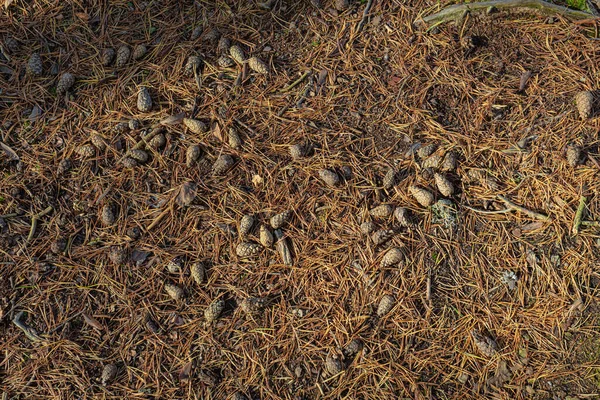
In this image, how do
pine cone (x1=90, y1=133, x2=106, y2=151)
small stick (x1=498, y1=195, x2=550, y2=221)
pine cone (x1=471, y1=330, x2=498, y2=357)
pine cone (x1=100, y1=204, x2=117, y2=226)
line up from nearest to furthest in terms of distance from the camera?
pine cone (x1=471, y1=330, x2=498, y2=357)
small stick (x1=498, y1=195, x2=550, y2=221)
pine cone (x1=100, y1=204, x2=117, y2=226)
pine cone (x1=90, y1=133, x2=106, y2=151)

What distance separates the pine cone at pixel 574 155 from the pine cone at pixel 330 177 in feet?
3.48

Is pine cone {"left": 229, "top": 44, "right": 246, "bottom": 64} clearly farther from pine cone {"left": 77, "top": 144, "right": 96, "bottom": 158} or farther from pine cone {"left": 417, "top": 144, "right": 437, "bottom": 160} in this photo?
pine cone {"left": 417, "top": 144, "right": 437, "bottom": 160}

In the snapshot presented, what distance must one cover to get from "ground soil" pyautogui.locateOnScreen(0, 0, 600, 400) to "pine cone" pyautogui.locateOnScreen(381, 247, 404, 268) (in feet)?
0.11

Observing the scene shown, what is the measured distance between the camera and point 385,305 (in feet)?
7.06

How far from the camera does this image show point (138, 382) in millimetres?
2143

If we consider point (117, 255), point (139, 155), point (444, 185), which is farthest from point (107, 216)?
point (444, 185)

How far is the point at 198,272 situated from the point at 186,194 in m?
0.38

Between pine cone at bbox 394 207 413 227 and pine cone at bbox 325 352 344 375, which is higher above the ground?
pine cone at bbox 394 207 413 227

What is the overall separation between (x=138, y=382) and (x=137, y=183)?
92 centimetres

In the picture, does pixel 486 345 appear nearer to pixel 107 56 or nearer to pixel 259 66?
pixel 259 66

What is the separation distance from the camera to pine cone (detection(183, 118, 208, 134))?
239cm

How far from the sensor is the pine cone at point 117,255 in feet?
7.41

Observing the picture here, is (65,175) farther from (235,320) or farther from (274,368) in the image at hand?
(274,368)

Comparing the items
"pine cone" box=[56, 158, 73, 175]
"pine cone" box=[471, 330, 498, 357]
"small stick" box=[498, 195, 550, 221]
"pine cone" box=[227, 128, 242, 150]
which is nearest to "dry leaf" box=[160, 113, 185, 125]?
"pine cone" box=[227, 128, 242, 150]
